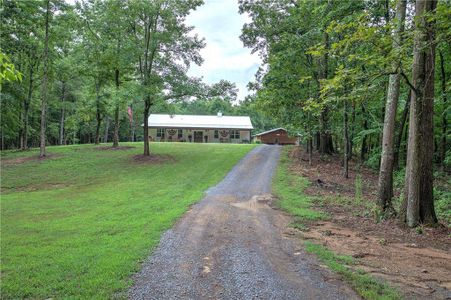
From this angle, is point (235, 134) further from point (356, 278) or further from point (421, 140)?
point (356, 278)

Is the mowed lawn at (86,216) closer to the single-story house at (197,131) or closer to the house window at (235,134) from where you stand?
the single-story house at (197,131)

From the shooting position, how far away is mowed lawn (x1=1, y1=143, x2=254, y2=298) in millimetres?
4703

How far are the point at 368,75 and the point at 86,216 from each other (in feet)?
27.0

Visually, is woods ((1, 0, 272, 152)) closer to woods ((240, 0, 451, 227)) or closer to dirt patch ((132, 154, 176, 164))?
dirt patch ((132, 154, 176, 164))

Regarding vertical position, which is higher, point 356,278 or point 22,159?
point 22,159

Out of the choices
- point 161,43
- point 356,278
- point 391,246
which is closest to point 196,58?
point 161,43

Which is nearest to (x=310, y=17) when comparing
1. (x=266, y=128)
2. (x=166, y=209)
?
(x=166, y=209)

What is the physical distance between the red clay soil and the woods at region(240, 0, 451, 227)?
61 cm

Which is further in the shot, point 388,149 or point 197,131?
point 197,131

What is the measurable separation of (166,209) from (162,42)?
14.4 m

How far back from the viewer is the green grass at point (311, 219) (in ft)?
14.6

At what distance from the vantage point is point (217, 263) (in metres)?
5.38

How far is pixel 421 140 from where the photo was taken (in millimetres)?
7633

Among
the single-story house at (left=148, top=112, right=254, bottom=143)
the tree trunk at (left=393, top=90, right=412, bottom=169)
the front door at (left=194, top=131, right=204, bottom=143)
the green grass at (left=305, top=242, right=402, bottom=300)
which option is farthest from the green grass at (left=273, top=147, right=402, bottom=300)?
the front door at (left=194, top=131, right=204, bottom=143)
